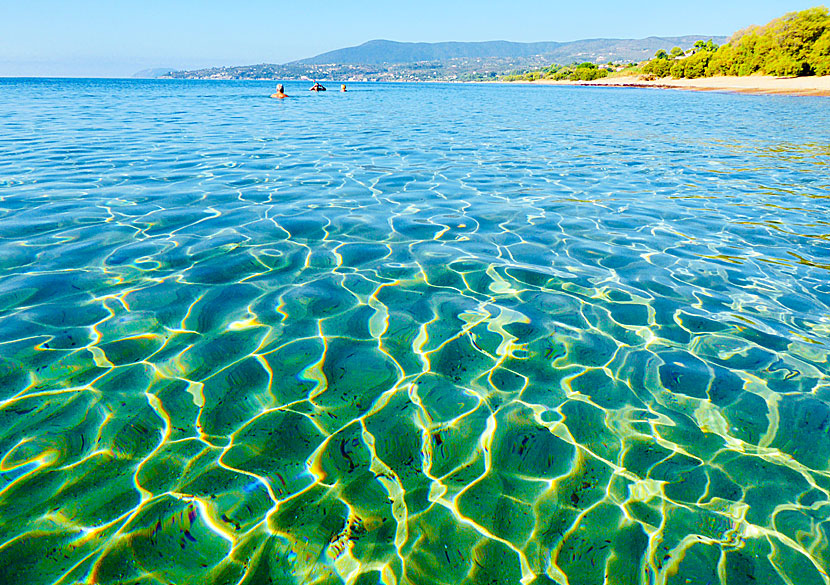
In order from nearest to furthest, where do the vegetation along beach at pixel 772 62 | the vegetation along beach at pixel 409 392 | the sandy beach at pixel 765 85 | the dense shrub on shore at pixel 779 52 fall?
the vegetation along beach at pixel 409 392
the sandy beach at pixel 765 85
the vegetation along beach at pixel 772 62
the dense shrub on shore at pixel 779 52

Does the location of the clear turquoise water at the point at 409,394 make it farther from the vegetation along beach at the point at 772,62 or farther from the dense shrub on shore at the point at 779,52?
the dense shrub on shore at the point at 779,52

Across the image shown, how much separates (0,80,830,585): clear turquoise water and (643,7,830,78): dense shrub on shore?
63622mm

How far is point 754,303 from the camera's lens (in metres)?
A: 3.60

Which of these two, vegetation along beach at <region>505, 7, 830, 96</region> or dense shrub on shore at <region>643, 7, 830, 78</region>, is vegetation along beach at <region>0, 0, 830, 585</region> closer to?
vegetation along beach at <region>505, 7, 830, 96</region>

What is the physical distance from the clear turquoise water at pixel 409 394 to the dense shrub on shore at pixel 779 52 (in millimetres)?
63622

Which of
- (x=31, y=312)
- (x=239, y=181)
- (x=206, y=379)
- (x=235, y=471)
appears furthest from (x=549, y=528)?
(x=239, y=181)

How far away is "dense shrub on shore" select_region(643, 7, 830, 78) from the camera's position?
50312mm

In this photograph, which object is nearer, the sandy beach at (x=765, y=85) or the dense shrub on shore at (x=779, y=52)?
the sandy beach at (x=765, y=85)

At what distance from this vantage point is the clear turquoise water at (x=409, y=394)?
1.75 meters

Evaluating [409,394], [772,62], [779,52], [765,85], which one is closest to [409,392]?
[409,394]

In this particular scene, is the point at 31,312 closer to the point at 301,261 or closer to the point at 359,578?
the point at 301,261

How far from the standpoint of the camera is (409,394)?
8.43ft

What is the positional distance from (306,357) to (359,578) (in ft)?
4.79

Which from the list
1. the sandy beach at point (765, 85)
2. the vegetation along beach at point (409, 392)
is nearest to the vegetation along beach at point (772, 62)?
the sandy beach at point (765, 85)
